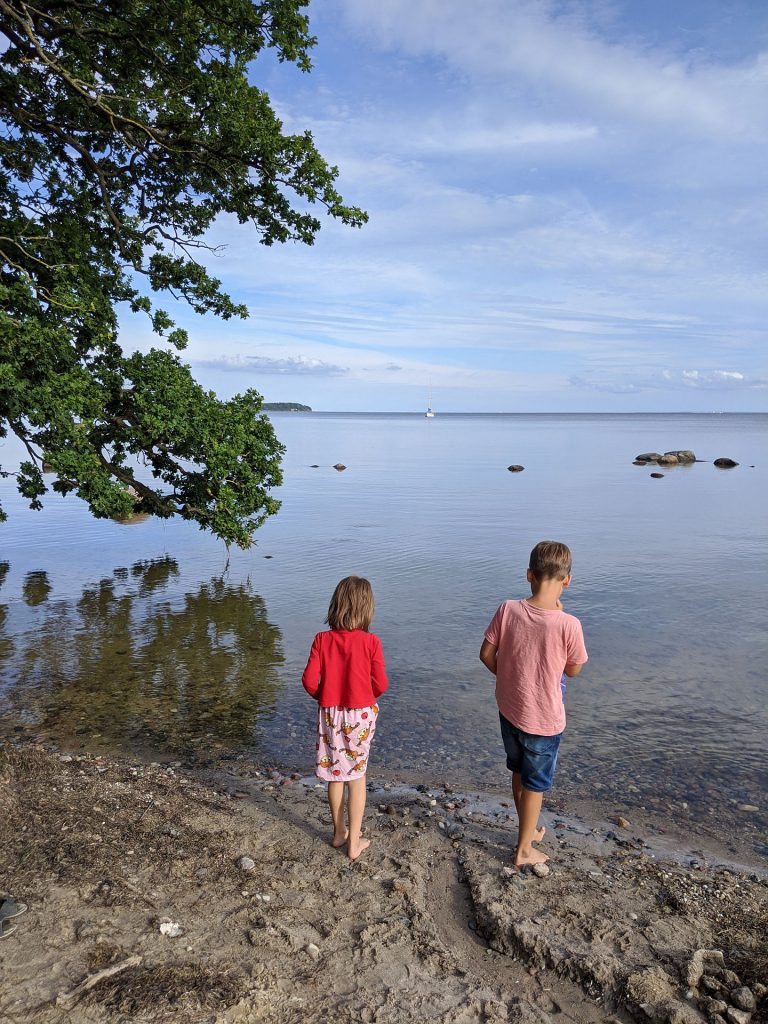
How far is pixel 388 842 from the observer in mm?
5535

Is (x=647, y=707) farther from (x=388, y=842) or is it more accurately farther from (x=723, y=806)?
(x=388, y=842)

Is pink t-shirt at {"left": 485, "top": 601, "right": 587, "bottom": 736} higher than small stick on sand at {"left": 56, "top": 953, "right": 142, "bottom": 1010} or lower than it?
higher

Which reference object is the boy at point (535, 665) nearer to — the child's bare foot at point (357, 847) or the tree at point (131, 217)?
the child's bare foot at point (357, 847)

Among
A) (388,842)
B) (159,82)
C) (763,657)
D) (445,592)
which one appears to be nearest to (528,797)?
(388,842)

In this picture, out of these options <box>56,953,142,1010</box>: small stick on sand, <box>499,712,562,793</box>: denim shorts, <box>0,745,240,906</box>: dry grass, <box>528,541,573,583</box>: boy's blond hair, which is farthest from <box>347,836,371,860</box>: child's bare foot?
<box>528,541,573,583</box>: boy's blond hair

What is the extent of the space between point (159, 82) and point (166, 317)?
416 centimetres

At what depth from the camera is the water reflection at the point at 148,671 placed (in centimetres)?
852

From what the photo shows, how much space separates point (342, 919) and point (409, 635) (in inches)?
320

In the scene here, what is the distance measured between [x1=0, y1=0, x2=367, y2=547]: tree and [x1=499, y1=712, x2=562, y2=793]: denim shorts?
32.1ft

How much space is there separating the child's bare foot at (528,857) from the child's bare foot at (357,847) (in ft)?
3.74

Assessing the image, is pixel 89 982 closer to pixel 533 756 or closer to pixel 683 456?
pixel 533 756

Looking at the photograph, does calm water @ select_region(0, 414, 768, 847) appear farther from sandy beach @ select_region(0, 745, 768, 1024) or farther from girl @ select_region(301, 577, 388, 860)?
girl @ select_region(301, 577, 388, 860)

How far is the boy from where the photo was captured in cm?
499

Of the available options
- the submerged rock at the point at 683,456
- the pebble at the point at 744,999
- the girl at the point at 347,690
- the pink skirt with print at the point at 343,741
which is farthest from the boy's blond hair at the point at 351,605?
the submerged rock at the point at 683,456
